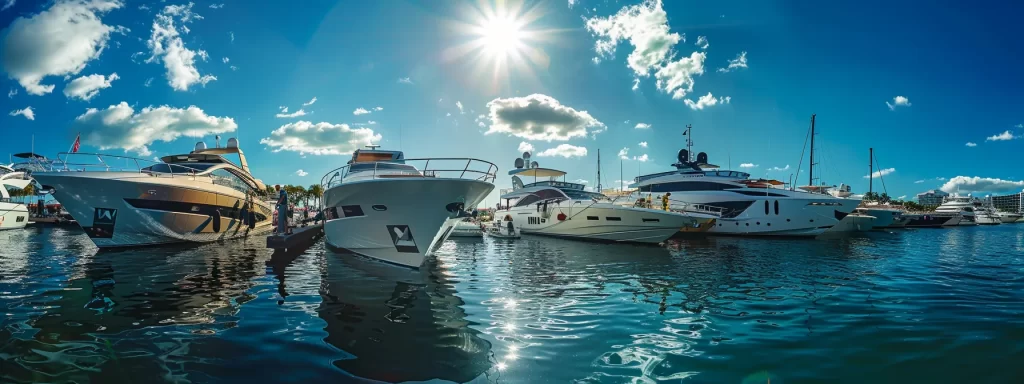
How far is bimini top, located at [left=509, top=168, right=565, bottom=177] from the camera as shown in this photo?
1487 inches

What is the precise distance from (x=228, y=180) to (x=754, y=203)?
3441cm

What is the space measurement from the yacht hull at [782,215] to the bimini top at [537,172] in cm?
1062

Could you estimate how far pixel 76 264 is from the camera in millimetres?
12930

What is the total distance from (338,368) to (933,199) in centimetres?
18998

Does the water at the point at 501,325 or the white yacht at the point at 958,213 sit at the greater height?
the white yacht at the point at 958,213

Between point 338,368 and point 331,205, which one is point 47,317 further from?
point 331,205

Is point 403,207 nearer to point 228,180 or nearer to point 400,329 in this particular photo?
point 400,329

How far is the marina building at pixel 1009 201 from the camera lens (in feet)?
584

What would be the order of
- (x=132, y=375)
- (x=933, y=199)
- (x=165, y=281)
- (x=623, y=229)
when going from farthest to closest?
(x=933, y=199) < (x=623, y=229) < (x=165, y=281) < (x=132, y=375)

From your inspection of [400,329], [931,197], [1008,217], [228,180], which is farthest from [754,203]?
[931,197]

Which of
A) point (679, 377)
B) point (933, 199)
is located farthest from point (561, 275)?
point (933, 199)

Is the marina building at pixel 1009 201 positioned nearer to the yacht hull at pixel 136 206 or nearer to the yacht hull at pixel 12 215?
the yacht hull at pixel 136 206

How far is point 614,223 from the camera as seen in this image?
23984 millimetres

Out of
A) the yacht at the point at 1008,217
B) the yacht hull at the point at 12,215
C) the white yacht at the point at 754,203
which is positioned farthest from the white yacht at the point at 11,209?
the yacht at the point at 1008,217
